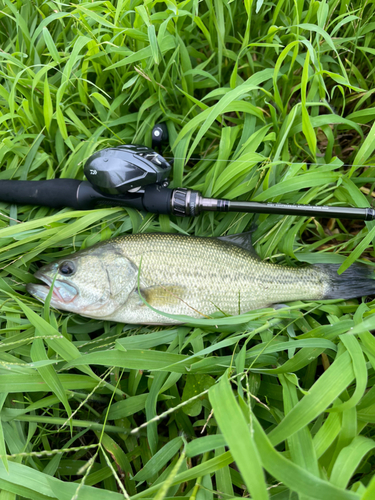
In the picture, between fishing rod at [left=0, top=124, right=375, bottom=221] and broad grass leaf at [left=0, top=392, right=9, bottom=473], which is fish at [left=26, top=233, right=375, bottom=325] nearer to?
fishing rod at [left=0, top=124, right=375, bottom=221]

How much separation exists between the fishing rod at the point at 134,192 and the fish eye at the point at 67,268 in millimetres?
511

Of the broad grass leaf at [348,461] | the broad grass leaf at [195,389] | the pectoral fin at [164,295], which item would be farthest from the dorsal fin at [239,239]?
the broad grass leaf at [348,461]

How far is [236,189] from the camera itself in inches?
100

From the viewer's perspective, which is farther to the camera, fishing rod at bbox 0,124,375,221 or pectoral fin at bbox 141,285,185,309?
pectoral fin at bbox 141,285,185,309

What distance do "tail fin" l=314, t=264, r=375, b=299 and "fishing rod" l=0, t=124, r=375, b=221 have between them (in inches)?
19.3

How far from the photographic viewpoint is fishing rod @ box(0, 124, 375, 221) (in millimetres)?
2234

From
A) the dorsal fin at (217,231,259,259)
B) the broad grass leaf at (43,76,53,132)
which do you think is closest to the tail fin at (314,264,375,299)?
the dorsal fin at (217,231,259,259)

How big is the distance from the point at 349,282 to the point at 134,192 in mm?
1898

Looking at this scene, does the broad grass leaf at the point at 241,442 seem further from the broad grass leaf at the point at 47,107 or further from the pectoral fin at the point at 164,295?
the broad grass leaf at the point at 47,107

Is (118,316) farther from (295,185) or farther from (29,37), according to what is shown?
(29,37)

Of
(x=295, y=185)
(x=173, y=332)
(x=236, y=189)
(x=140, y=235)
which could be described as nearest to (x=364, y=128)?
(x=295, y=185)

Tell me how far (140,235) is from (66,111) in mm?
1331

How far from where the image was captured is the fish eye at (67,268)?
7.55 ft

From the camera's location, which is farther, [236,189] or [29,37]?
[29,37]
